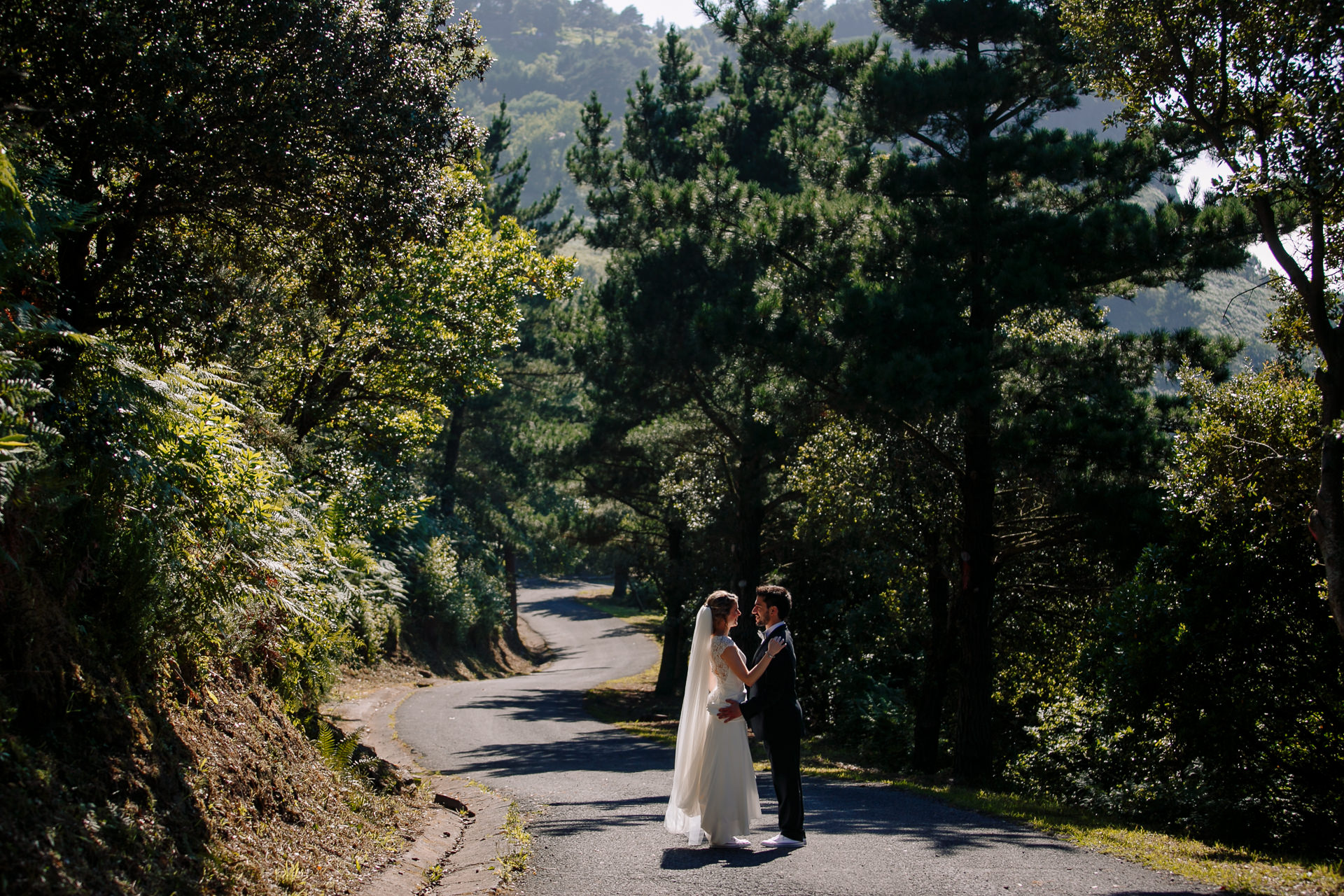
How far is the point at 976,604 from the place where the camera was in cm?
1413

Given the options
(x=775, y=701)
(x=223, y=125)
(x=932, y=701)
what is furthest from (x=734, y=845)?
(x=932, y=701)

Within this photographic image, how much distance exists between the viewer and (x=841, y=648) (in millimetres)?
22609

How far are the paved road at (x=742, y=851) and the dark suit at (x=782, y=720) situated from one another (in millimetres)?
333

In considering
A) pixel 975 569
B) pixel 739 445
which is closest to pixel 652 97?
pixel 739 445

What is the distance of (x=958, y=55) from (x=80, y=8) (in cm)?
1135

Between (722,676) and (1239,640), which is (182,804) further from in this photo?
(1239,640)

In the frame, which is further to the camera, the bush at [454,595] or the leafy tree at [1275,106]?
the bush at [454,595]

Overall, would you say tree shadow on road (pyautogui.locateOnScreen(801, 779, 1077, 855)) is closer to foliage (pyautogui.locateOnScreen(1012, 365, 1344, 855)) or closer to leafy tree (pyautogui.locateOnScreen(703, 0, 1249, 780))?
foliage (pyautogui.locateOnScreen(1012, 365, 1344, 855))

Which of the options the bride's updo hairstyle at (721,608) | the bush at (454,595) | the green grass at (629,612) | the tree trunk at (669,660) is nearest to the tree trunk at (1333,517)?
the bride's updo hairstyle at (721,608)

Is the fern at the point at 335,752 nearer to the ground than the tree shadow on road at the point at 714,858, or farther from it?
farther from it

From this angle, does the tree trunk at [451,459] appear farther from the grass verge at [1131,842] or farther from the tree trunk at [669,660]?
the grass verge at [1131,842]

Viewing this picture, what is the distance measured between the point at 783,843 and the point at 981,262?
9.31 meters

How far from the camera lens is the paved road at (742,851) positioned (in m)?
6.13

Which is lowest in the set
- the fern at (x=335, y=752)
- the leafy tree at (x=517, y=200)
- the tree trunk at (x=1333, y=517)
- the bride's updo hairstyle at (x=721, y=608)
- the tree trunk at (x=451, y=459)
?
the fern at (x=335, y=752)
